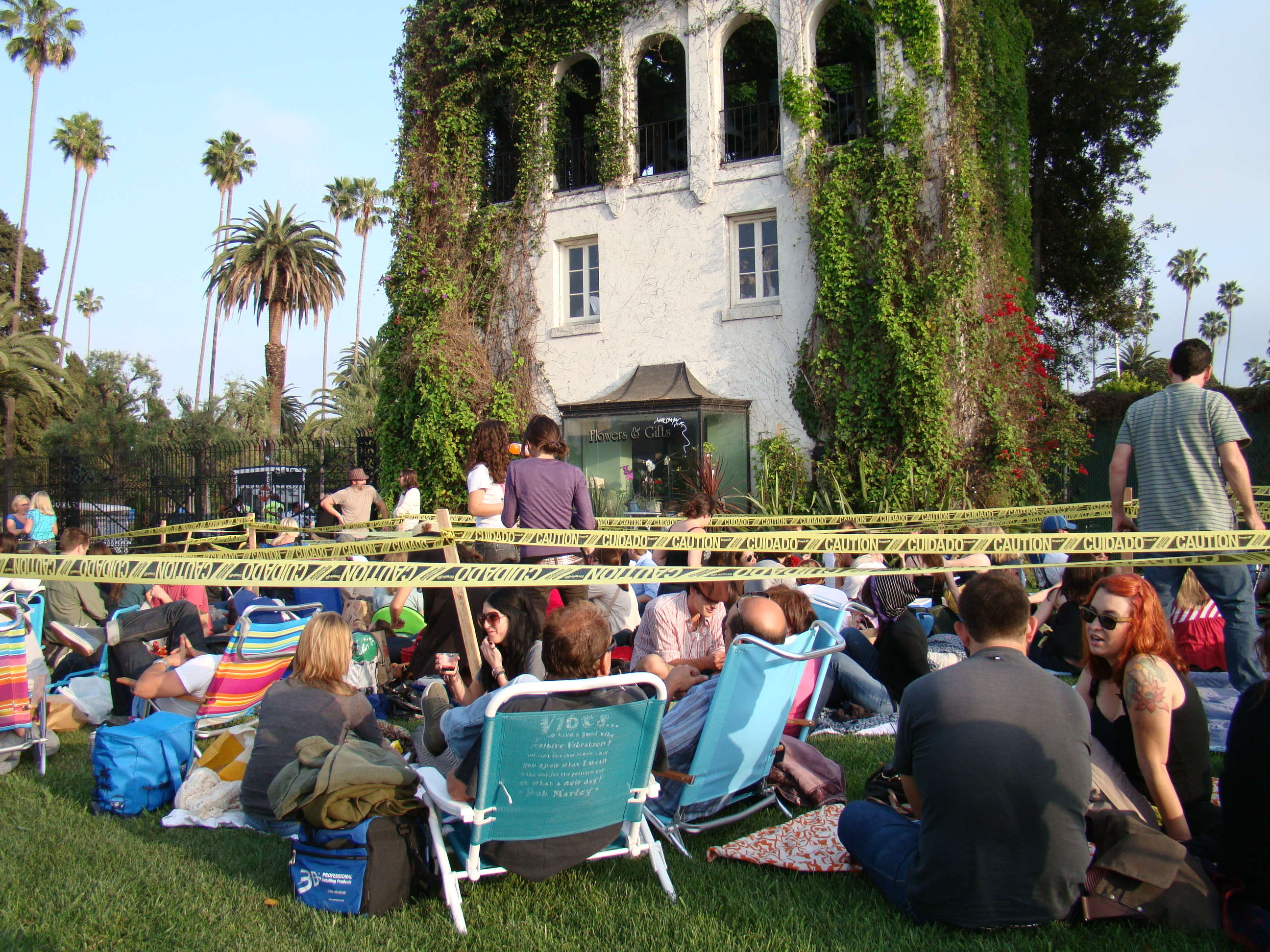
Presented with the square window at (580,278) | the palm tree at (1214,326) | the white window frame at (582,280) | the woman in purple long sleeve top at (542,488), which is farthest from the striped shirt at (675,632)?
the palm tree at (1214,326)

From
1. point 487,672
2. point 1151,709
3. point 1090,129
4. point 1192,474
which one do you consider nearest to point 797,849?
point 1151,709

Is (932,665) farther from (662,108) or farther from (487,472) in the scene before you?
(662,108)

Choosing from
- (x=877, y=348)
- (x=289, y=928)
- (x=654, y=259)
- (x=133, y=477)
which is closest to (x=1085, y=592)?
(x=289, y=928)

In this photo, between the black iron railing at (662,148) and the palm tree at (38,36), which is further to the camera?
the palm tree at (38,36)

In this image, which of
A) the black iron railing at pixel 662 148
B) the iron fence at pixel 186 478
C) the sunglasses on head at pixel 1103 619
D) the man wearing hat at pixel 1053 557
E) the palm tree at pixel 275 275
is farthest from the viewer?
the palm tree at pixel 275 275

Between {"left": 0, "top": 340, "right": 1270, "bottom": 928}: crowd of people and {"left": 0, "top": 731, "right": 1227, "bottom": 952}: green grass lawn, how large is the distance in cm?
15

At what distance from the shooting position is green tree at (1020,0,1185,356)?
20.8 meters

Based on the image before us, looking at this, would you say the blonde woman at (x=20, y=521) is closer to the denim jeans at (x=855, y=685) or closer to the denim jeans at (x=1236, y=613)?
the denim jeans at (x=855, y=685)

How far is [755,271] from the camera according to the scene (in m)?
14.9

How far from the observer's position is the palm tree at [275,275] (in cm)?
3966

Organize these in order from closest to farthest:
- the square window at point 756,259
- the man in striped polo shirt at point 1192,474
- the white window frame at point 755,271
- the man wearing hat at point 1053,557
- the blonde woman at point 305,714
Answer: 1. the blonde woman at point 305,714
2. the man in striped polo shirt at point 1192,474
3. the man wearing hat at point 1053,557
4. the white window frame at point 755,271
5. the square window at point 756,259

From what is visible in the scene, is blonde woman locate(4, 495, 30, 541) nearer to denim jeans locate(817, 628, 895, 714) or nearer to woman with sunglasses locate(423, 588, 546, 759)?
woman with sunglasses locate(423, 588, 546, 759)

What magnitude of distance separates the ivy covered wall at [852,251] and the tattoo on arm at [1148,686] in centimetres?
1004

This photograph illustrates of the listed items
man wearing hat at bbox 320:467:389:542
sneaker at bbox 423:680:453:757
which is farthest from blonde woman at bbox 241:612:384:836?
man wearing hat at bbox 320:467:389:542
